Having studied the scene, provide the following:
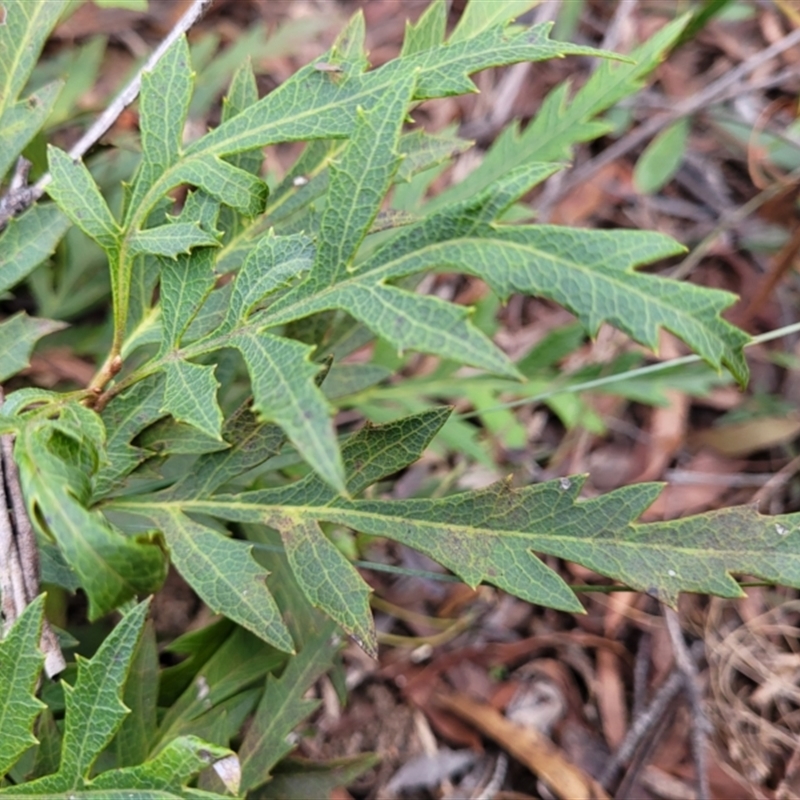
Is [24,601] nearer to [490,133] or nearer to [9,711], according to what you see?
[9,711]

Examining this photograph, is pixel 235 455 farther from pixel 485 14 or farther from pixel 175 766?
pixel 485 14

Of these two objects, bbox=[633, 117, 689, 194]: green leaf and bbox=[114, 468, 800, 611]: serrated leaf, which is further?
bbox=[633, 117, 689, 194]: green leaf

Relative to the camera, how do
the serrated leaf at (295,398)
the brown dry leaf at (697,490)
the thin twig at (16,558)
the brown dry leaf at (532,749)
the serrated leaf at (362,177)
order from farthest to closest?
the brown dry leaf at (697,490), the brown dry leaf at (532,749), the thin twig at (16,558), the serrated leaf at (362,177), the serrated leaf at (295,398)

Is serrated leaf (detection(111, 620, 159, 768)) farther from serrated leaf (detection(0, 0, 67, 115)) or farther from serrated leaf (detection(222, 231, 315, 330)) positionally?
serrated leaf (detection(0, 0, 67, 115))

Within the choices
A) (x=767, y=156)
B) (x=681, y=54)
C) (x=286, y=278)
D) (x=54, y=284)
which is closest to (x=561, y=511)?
(x=286, y=278)

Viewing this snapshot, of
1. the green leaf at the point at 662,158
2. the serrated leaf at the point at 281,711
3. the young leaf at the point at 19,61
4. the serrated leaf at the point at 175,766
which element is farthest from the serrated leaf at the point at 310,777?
the green leaf at the point at 662,158

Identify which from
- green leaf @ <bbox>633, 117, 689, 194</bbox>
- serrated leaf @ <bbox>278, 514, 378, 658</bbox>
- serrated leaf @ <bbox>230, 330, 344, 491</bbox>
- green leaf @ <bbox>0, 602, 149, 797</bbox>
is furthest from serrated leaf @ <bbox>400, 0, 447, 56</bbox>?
green leaf @ <bbox>633, 117, 689, 194</bbox>

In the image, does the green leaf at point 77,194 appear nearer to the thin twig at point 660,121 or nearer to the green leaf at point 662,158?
the thin twig at point 660,121
